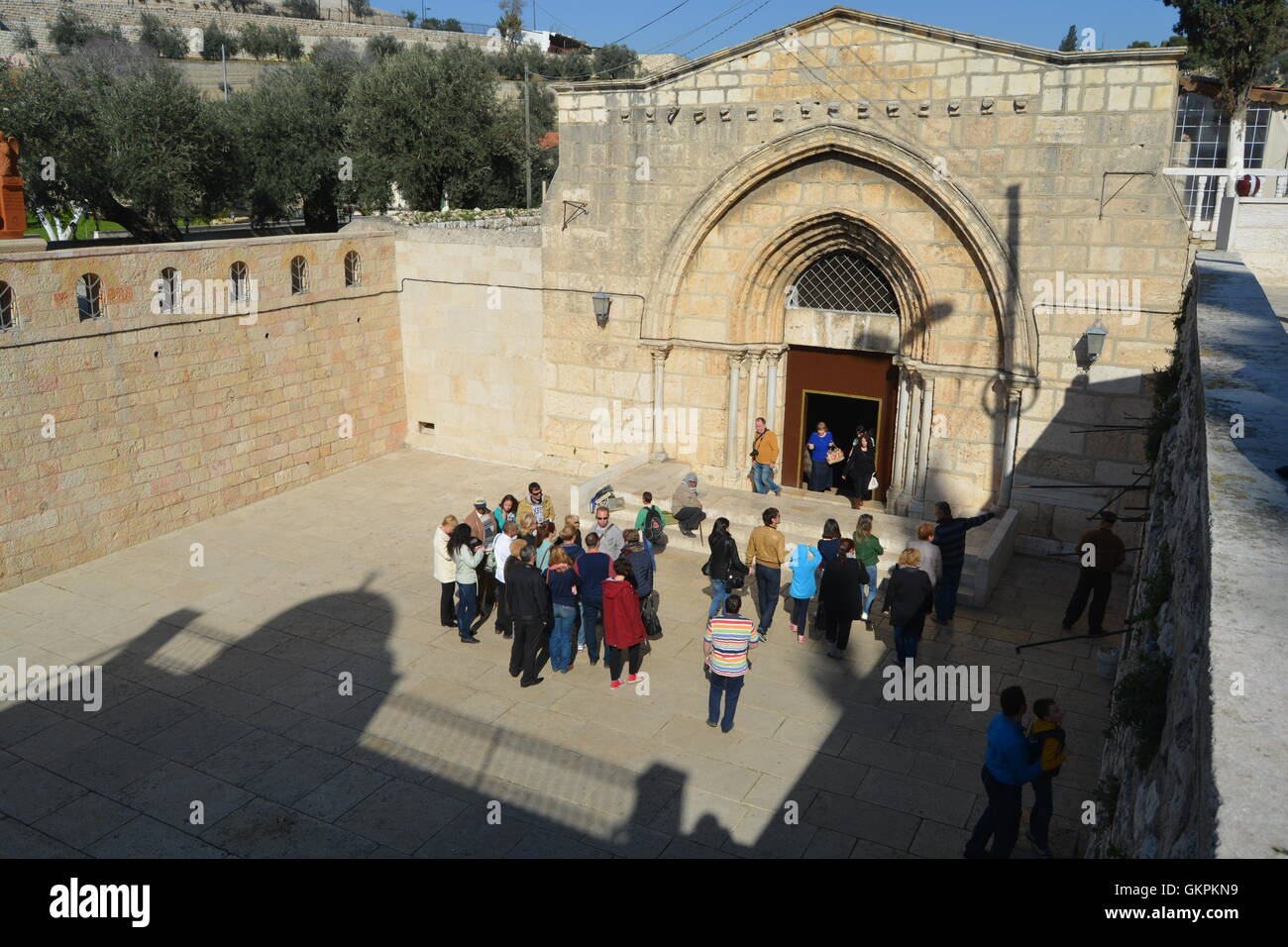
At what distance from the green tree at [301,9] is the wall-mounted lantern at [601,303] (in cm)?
8762

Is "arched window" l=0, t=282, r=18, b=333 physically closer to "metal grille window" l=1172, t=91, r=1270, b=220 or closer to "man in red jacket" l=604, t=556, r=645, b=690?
"man in red jacket" l=604, t=556, r=645, b=690

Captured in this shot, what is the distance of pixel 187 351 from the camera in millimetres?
13898

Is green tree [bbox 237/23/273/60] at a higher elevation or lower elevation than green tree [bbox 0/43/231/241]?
higher

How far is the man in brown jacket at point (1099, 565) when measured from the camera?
1026cm

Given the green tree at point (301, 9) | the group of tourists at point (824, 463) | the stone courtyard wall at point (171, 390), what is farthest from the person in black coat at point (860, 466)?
the green tree at point (301, 9)

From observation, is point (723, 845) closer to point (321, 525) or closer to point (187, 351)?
point (321, 525)

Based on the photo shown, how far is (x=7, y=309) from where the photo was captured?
11.8 metres

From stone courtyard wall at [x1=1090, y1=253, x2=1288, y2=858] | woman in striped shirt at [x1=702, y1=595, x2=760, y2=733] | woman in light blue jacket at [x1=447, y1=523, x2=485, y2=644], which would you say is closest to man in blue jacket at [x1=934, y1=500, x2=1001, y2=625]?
stone courtyard wall at [x1=1090, y1=253, x2=1288, y2=858]

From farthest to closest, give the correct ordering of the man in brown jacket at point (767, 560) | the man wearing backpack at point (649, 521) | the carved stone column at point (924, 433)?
the carved stone column at point (924, 433) < the man wearing backpack at point (649, 521) < the man in brown jacket at point (767, 560)

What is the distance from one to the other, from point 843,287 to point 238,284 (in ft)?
29.8

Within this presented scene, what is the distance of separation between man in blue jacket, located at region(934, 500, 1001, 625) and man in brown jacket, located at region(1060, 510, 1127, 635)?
1.21m

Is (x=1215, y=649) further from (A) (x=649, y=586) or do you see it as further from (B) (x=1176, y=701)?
(A) (x=649, y=586)

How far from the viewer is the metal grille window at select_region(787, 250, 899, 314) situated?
14.2 metres

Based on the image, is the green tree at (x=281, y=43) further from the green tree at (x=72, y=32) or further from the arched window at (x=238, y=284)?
the arched window at (x=238, y=284)
